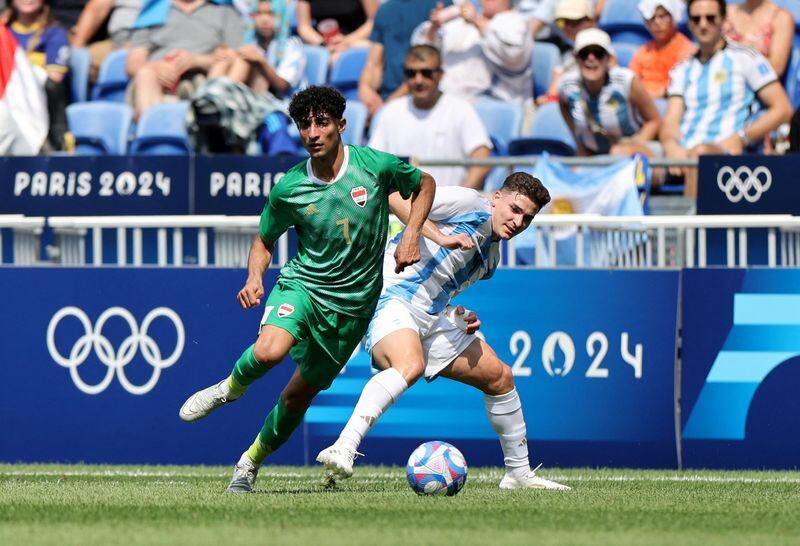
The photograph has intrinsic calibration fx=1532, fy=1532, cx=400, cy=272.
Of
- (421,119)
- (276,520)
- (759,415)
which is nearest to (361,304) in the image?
(276,520)

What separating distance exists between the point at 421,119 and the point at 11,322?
4023mm

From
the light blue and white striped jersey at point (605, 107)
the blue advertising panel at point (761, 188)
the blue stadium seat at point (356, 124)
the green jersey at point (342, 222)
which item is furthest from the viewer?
the blue stadium seat at point (356, 124)

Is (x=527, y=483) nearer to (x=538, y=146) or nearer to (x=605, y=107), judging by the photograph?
(x=605, y=107)

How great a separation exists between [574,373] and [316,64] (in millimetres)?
6443

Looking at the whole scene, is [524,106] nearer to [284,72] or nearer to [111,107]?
[284,72]

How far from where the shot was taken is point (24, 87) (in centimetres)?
1530

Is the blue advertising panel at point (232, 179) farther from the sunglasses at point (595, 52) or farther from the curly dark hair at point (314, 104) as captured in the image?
the curly dark hair at point (314, 104)

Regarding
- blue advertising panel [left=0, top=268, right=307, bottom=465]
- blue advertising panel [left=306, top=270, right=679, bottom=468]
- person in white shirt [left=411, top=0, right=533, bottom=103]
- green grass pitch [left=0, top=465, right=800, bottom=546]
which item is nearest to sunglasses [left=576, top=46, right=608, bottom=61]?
person in white shirt [left=411, top=0, right=533, bottom=103]

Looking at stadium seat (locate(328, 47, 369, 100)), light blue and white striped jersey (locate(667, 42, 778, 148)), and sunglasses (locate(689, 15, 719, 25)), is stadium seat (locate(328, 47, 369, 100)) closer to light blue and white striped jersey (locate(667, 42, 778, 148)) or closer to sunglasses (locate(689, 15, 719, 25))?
light blue and white striped jersey (locate(667, 42, 778, 148))

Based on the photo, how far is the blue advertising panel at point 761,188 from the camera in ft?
36.3

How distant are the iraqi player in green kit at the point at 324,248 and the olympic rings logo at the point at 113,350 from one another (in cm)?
304

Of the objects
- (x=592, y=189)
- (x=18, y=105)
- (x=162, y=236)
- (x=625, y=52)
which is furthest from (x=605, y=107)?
(x=18, y=105)

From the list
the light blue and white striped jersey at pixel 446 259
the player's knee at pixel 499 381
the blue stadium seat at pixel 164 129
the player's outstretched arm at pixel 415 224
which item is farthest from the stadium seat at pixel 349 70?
the player's outstretched arm at pixel 415 224

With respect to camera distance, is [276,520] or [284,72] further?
[284,72]
